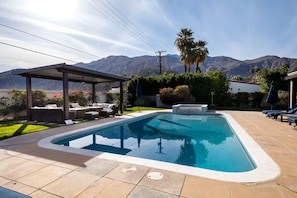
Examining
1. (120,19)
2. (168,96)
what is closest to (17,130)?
(120,19)

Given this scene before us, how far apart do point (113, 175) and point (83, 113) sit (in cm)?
932

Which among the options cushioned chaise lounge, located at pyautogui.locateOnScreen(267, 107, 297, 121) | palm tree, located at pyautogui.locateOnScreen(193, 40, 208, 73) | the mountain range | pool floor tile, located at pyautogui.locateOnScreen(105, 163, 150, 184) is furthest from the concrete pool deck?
the mountain range

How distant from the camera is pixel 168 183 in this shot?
338 centimetres

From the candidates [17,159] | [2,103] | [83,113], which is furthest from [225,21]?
[2,103]

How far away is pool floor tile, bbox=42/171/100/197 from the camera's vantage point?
3.10 m

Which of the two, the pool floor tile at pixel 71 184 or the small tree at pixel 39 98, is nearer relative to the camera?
the pool floor tile at pixel 71 184

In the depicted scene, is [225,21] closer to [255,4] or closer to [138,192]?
[255,4]

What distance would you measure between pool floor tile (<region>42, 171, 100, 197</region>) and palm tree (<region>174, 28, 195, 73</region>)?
27.4 meters

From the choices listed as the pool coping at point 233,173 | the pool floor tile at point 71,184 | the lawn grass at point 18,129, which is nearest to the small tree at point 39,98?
the lawn grass at point 18,129

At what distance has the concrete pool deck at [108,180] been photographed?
307 cm

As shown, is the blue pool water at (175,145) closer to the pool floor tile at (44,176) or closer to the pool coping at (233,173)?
the pool coping at (233,173)

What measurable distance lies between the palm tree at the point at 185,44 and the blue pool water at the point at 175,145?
67.3 feet

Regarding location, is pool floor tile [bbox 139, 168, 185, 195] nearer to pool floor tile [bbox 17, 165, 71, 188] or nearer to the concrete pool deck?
the concrete pool deck

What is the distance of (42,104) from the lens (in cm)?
1480
